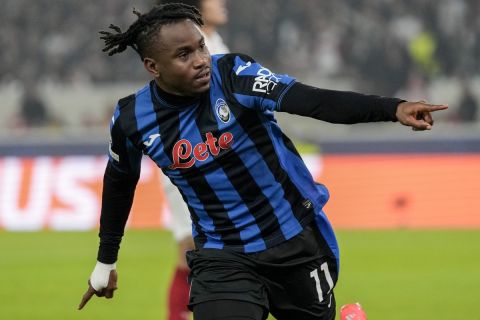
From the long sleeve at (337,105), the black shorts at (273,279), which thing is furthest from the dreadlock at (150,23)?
the black shorts at (273,279)

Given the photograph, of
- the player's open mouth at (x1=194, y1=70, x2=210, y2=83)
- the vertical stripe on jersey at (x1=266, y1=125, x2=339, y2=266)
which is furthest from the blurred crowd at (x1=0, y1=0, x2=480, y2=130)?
the player's open mouth at (x1=194, y1=70, x2=210, y2=83)

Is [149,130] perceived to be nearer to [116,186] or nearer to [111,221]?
[116,186]

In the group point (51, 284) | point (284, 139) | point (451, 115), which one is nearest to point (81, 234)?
point (51, 284)

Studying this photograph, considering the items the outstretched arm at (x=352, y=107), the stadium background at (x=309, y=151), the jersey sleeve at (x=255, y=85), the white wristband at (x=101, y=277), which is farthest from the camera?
the stadium background at (x=309, y=151)

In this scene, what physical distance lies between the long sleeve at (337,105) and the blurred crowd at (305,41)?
1328 cm

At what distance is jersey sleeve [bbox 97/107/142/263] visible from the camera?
4.75 m

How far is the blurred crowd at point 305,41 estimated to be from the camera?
17.8 metres

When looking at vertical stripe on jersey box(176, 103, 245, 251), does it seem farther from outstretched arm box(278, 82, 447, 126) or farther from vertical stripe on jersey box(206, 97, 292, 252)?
outstretched arm box(278, 82, 447, 126)

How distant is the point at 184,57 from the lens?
443 cm

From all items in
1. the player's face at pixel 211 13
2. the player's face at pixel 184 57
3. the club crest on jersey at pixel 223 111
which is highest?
the player's face at pixel 211 13

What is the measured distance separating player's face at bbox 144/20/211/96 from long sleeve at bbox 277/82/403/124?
0.39 metres

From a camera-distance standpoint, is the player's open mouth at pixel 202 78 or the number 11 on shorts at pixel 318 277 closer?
the player's open mouth at pixel 202 78

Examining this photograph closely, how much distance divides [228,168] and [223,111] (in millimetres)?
250

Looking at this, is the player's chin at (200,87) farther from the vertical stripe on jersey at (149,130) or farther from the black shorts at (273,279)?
the black shorts at (273,279)
